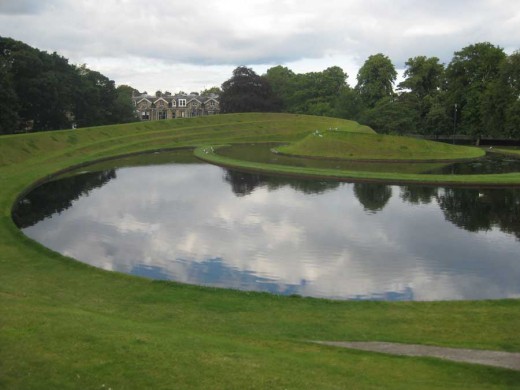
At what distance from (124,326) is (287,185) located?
1110 inches

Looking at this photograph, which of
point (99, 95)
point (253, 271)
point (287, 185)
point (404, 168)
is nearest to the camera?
point (253, 271)

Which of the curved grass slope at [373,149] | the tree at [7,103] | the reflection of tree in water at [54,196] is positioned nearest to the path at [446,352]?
the reflection of tree in water at [54,196]

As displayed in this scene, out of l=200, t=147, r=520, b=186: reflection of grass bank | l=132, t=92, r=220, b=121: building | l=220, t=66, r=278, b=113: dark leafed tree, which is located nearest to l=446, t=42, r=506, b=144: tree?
l=220, t=66, r=278, b=113: dark leafed tree

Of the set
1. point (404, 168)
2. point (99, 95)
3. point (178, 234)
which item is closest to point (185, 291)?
point (178, 234)

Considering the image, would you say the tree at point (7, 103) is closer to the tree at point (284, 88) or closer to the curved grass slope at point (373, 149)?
the curved grass slope at point (373, 149)

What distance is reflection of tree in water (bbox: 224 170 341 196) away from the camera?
37625mm

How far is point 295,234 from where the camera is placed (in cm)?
2528

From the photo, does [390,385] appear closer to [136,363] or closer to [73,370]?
[136,363]

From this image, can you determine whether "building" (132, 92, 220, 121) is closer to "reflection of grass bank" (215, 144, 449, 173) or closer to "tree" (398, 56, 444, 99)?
"tree" (398, 56, 444, 99)

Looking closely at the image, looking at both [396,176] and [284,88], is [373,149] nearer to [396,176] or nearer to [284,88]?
[396,176]

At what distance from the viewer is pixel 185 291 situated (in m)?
16.9

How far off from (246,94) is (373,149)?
→ 5097 cm

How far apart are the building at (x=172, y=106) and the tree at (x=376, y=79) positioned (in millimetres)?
47697

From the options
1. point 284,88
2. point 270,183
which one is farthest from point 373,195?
point 284,88
